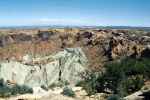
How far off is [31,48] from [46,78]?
24.2 m

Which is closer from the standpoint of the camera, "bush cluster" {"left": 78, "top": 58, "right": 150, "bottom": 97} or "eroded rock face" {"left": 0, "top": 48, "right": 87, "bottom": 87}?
"bush cluster" {"left": 78, "top": 58, "right": 150, "bottom": 97}

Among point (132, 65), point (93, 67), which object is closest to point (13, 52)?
point (93, 67)

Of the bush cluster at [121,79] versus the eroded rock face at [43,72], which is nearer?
the bush cluster at [121,79]

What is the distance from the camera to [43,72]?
197 ft

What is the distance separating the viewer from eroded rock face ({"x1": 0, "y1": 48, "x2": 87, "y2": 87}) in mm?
57938

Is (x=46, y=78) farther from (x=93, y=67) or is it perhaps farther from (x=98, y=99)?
(x=98, y=99)

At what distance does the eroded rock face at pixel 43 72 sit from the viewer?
57.9m

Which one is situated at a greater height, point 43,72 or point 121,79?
point 121,79

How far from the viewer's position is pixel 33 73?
5944 cm

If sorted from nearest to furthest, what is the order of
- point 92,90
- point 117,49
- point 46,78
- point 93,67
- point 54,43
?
point 92,90 → point 46,78 → point 93,67 → point 117,49 → point 54,43

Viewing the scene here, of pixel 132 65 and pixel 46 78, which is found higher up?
pixel 132 65

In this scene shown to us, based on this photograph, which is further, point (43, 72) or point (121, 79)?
point (43, 72)

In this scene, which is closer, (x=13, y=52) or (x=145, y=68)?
(x=145, y=68)

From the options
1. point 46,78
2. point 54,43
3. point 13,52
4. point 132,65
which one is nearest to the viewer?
point 132,65
